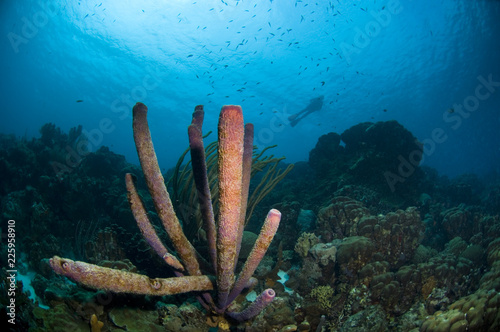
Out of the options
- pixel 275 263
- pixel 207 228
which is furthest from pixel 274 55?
pixel 207 228

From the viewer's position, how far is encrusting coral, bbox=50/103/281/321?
137 centimetres

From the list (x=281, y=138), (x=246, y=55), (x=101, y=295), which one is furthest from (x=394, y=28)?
(x=281, y=138)

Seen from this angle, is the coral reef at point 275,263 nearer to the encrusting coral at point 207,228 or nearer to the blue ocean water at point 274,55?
the encrusting coral at point 207,228

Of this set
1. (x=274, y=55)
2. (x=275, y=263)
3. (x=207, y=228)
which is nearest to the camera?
(x=207, y=228)

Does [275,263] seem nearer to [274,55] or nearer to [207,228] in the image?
[207,228]

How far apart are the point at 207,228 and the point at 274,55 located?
31932mm

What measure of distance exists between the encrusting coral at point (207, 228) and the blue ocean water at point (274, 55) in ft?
51.9

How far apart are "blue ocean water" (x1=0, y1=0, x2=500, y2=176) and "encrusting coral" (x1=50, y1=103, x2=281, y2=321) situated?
1581 centimetres

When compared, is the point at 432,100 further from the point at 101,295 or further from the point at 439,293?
the point at 101,295

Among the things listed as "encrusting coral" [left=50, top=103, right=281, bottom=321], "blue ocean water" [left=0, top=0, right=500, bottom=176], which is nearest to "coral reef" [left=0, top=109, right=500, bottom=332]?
"encrusting coral" [left=50, top=103, right=281, bottom=321]

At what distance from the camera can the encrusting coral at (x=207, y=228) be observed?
4.50 ft

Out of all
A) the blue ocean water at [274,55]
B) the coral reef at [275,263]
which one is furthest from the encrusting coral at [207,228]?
the blue ocean water at [274,55]

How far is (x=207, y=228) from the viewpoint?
2182 mm

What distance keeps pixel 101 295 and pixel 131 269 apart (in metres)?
0.50
